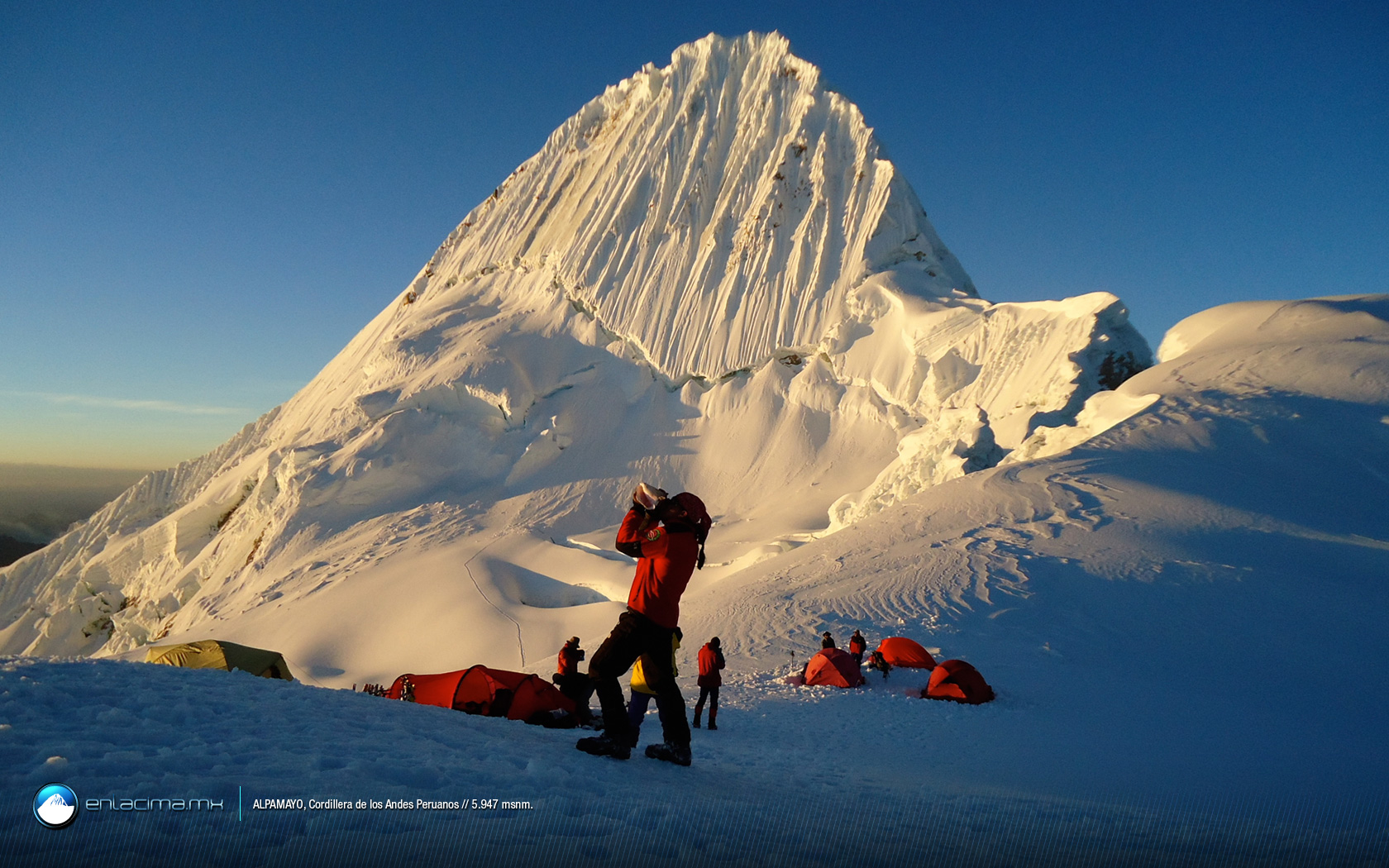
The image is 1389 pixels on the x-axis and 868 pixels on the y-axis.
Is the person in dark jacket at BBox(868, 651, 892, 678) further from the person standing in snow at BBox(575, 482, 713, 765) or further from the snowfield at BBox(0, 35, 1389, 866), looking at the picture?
the person standing in snow at BBox(575, 482, 713, 765)

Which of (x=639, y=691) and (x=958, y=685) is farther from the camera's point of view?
(x=958, y=685)

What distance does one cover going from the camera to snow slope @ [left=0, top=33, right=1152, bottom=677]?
20672 mm

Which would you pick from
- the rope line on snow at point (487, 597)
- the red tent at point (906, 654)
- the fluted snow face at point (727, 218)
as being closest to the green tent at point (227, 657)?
the rope line on snow at point (487, 597)

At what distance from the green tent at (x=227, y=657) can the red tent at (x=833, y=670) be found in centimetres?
669

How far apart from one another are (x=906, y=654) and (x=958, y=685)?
1019 mm

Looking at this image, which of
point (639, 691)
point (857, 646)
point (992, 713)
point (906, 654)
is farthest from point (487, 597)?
point (639, 691)

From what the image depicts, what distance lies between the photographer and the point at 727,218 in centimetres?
3238

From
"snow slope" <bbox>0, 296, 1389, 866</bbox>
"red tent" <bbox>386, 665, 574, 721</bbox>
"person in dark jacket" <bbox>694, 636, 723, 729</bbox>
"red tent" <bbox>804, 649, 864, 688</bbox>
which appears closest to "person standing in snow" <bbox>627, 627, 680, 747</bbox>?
"snow slope" <bbox>0, 296, 1389, 866</bbox>

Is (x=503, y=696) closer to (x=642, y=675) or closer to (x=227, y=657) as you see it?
(x=642, y=675)

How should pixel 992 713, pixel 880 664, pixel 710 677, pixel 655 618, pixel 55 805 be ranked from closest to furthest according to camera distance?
pixel 55 805
pixel 655 618
pixel 710 677
pixel 992 713
pixel 880 664

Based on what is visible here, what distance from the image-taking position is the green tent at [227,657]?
10.3m

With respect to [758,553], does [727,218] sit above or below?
above

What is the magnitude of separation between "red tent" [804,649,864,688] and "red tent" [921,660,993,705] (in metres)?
0.80

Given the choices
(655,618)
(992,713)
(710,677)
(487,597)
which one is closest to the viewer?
(655,618)
